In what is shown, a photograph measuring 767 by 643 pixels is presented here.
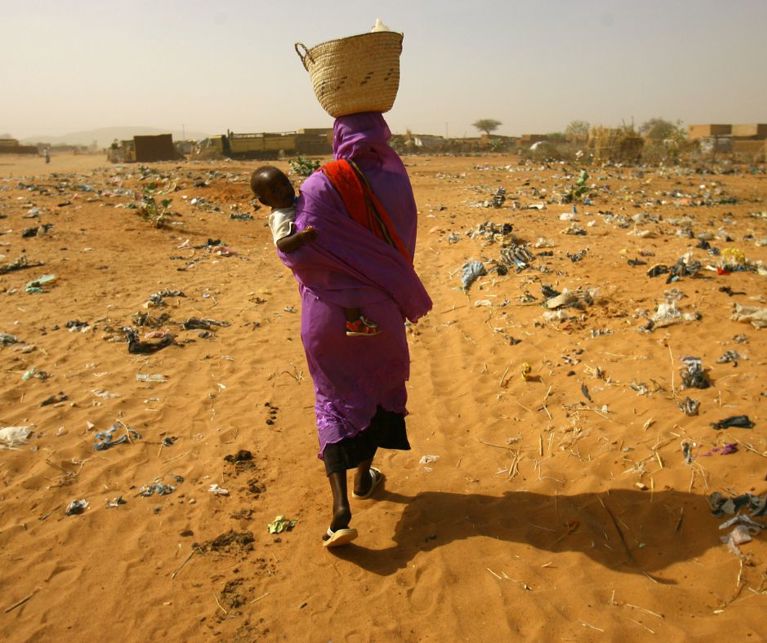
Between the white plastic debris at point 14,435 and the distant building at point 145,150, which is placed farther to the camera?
the distant building at point 145,150

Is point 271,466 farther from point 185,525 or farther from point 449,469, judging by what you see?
point 449,469

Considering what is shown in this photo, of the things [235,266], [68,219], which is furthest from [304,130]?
[235,266]

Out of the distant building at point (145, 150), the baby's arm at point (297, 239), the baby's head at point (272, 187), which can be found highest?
the distant building at point (145, 150)

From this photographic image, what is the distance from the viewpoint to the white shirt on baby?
2.46 m

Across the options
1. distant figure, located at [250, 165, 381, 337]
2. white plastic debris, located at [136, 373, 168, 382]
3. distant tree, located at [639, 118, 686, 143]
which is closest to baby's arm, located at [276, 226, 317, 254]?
distant figure, located at [250, 165, 381, 337]

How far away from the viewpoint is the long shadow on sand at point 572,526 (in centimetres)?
248

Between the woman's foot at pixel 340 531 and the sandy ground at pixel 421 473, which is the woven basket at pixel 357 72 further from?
the sandy ground at pixel 421 473

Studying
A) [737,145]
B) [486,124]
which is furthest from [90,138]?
[737,145]

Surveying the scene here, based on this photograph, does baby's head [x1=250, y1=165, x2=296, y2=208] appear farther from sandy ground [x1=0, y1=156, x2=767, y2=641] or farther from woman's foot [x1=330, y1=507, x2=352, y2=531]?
sandy ground [x1=0, y1=156, x2=767, y2=641]

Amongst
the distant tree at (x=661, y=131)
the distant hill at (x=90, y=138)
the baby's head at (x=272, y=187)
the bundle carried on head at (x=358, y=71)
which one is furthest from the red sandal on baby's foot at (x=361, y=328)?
the distant hill at (x=90, y=138)

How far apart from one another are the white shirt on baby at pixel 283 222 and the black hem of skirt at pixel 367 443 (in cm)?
89

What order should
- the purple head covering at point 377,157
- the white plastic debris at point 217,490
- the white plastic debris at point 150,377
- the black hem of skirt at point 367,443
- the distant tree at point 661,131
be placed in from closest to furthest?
the purple head covering at point 377,157 → the black hem of skirt at point 367,443 → the white plastic debris at point 217,490 → the white plastic debris at point 150,377 → the distant tree at point 661,131

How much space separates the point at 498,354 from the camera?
15.1ft

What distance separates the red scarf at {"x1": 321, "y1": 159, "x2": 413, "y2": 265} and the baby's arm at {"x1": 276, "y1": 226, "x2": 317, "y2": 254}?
0.19m
